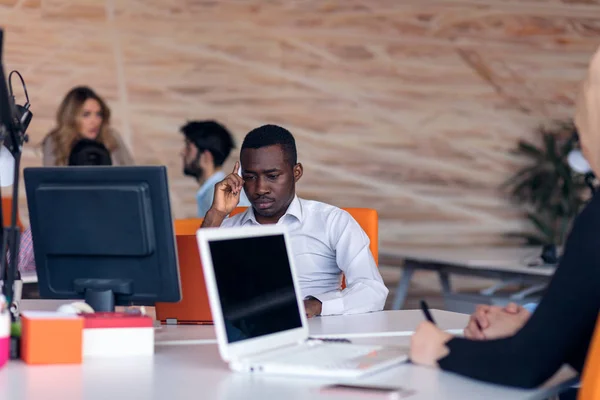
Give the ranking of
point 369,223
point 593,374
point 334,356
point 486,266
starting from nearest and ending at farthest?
point 593,374 < point 334,356 < point 369,223 < point 486,266

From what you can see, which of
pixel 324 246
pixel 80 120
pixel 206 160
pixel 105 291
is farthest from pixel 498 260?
pixel 105 291

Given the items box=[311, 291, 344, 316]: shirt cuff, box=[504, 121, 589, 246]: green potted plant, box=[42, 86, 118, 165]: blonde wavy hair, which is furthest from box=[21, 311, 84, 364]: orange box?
box=[504, 121, 589, 246]: green potted plant

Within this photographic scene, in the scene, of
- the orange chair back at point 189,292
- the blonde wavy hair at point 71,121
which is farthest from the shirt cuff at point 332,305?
the blonde wavy hair at point 71,121

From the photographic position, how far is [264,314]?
193 cm

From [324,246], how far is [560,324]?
154 centimetres

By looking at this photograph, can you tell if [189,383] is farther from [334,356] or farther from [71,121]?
[71,121]

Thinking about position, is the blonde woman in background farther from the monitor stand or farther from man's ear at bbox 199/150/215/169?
the monitor stand

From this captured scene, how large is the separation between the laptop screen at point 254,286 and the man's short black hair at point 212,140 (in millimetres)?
3636

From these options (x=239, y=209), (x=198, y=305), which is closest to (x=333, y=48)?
(x=239, y=209)

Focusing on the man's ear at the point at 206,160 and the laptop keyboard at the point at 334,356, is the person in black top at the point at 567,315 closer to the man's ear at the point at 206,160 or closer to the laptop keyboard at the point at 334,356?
the laptop keyboard at the point at 334,356

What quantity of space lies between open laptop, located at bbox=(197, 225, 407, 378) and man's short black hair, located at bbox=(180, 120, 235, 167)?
11.9 feet

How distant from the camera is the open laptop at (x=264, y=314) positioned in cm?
179

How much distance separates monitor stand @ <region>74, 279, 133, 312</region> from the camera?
2145 mm

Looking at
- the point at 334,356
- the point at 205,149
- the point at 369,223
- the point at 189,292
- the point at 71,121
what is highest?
the point at 71,121
